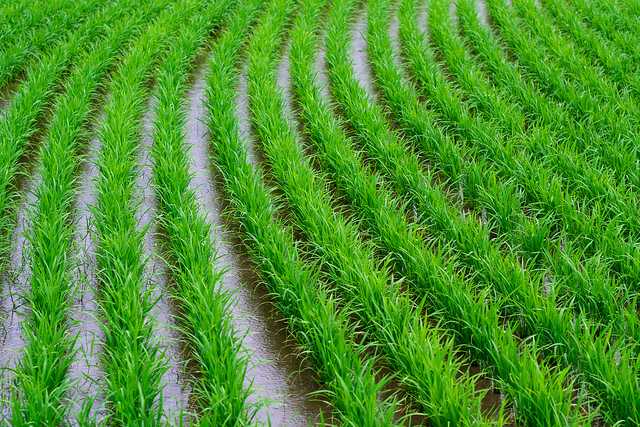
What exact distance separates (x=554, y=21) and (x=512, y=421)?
218 inches

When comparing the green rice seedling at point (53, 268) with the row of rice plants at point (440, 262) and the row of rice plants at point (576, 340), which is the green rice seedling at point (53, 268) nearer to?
the row of rice plants at point (440, 262)

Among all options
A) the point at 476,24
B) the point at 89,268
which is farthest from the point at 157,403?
the point at 476,24

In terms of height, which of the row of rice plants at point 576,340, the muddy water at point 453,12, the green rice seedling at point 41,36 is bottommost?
the row of rice plants at point 576,340

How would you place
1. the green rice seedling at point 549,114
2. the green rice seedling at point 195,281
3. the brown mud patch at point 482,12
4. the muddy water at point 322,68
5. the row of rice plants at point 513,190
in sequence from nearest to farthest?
the green rice seedling at point 195,281 < the row of rice plants at point 513,190 < the green rice seedling at point 549,114 < the muddy water at point 322,68 < the brown mud patch at point 482,12

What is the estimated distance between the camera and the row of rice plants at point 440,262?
277 centimetres

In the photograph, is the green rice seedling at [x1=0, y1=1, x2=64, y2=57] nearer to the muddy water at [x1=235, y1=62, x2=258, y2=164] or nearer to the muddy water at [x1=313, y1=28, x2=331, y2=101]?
the muddy water at [x1=235, y1=62, x2=258, y2=164]

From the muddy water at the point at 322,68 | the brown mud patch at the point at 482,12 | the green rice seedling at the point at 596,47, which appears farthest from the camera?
the brown mud patch at the point at 482,12

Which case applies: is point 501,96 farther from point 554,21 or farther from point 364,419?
point 364,419

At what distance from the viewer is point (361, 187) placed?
4.33 meters

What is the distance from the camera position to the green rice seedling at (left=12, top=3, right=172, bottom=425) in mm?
2848

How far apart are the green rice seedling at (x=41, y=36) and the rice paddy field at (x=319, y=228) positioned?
30 mm

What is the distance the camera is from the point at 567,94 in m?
5.57

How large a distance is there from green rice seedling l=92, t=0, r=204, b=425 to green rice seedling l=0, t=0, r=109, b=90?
0.81 m

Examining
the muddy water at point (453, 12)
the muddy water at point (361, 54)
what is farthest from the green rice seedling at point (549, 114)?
the muddy water at point (361, 54)
